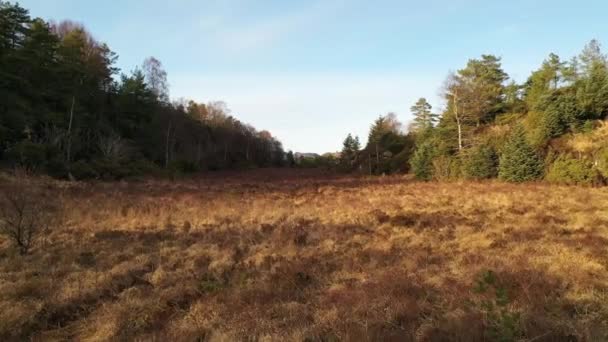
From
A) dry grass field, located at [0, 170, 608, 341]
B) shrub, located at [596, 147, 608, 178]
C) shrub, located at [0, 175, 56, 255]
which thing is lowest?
dry grass field, located at [0, 170, 608, 341]

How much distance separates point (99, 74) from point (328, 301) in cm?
4153

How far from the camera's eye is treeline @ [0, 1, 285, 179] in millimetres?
25281

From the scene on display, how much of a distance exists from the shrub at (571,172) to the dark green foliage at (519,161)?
3.35 feet

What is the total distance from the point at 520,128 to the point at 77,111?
36.4m

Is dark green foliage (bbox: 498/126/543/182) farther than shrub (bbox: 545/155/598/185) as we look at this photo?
Yes

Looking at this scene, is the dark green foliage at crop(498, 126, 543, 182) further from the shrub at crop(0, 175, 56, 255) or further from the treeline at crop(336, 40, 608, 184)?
the shrub at crop(0, 175, 56, 255)

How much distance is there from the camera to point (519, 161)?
2308 centimetres

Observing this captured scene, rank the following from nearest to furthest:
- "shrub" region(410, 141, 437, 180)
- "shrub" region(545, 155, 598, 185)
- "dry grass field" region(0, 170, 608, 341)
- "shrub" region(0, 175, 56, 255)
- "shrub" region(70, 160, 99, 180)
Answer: "dry grass field" region(0, 170, 608, 341), "shrub" region(0, 175, 56, 255), "shrub" region(545, 155, 598, 185), "shrub" region(70, 160, 99, 180), "shrub" region(410, 141, 437, 180)

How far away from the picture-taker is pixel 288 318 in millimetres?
4375

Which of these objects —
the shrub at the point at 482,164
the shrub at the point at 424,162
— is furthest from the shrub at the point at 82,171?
the shrub at the point at 482,164

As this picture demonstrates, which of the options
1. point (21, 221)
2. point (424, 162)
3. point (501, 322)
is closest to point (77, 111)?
point (21, 221)

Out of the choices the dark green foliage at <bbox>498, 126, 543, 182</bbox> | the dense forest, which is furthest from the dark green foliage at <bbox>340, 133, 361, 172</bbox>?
the dark green foliage at <bbox>498, 126, 543, 182</bbox>

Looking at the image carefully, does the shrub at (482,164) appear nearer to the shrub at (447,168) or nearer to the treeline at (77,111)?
the shrub at (447,168)

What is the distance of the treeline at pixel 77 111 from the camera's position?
2528 centimetres
